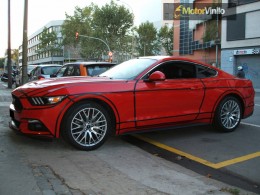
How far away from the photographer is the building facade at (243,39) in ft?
102

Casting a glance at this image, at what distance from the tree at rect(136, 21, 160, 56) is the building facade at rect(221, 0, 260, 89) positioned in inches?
1239

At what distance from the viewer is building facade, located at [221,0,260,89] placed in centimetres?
3095

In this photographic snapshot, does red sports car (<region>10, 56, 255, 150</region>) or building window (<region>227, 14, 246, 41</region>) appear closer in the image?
red sports car (<region>10, 56, 255, 150</region>)

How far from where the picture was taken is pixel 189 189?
13.9 ft

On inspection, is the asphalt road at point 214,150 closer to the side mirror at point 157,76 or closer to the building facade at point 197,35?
the side mirror at point 157,76

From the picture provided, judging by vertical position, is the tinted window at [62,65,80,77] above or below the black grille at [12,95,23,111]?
above

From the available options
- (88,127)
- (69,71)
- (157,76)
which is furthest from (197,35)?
(88,127)

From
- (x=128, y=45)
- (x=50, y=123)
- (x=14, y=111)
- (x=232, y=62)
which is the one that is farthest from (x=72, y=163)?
(x=128, y=45)

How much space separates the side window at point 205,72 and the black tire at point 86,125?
6.98 ft

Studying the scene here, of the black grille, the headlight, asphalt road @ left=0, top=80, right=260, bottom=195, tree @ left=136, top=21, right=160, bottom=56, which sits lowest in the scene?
asphalt road @ left=0, top=80, right=260, bottom=195

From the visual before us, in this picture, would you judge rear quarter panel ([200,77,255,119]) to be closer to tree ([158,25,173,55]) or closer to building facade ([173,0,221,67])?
building facade ([173,0,221,67])

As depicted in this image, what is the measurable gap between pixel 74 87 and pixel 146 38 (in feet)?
203

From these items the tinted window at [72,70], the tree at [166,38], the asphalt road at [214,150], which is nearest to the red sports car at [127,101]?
the asphalt road at [214,150]

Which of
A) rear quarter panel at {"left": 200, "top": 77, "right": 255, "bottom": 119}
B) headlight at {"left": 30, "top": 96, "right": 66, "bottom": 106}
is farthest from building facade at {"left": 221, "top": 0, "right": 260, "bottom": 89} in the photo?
headlight at {"left": 30, "top": 96, "right": 66, "bottom": 106}
